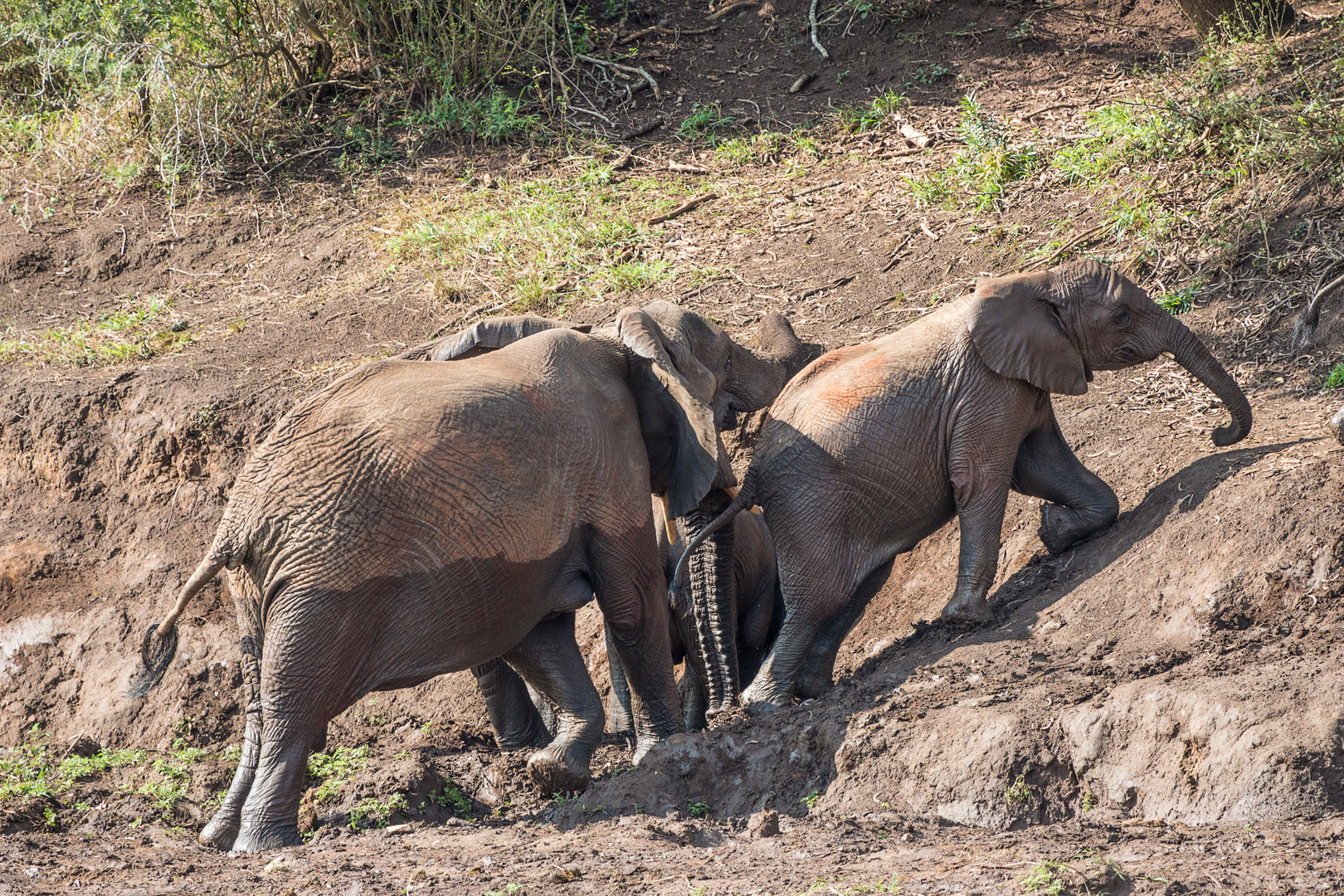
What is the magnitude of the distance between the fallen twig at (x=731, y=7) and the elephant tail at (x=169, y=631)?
8778mm

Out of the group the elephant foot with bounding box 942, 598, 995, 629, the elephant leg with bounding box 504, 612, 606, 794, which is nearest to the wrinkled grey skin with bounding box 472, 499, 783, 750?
the elephant leg with bounding box 504, 612, 606, 794

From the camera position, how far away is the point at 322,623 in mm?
5273

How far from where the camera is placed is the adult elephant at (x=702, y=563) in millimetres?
6867

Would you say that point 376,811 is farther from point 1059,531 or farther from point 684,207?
point 684,207

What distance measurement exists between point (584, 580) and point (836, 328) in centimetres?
320

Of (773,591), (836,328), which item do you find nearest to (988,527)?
(773,591)

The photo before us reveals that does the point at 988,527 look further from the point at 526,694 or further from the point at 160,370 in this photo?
the point at 160,370

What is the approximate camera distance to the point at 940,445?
21.8 ft

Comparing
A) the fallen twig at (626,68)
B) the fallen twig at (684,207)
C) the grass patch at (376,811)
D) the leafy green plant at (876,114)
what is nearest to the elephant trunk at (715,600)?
the grass patch at (376,811)

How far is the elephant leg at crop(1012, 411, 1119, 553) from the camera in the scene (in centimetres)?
662

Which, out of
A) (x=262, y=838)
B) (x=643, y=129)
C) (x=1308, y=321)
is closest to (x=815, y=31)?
(x=643, y=129)

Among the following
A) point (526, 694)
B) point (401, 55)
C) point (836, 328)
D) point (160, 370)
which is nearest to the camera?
point (526, 694)

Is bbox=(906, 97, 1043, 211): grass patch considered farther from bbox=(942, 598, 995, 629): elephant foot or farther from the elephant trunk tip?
the elephant trunk tip

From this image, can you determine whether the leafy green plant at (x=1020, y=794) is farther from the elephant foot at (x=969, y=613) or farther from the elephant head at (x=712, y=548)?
the elephant head at (x=712, y=548)
